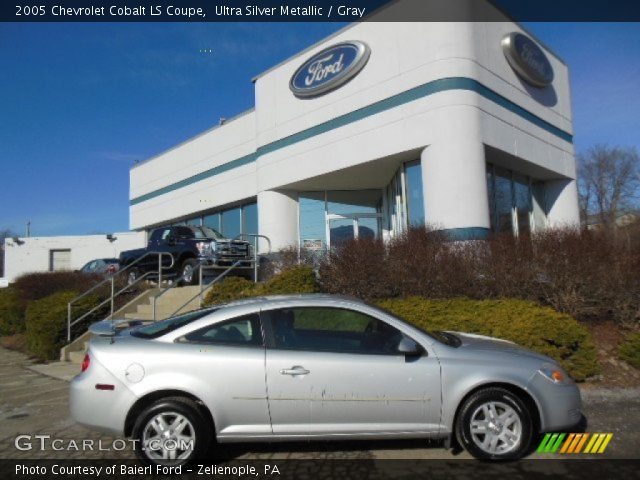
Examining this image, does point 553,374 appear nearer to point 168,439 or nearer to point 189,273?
point 168,439

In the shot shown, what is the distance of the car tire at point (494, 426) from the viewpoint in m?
4.17

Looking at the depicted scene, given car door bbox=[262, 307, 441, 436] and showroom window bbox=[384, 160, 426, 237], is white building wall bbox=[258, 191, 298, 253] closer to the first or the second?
showroom window bbox=[384, 160, 426, 237]

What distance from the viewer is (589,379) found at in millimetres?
6609

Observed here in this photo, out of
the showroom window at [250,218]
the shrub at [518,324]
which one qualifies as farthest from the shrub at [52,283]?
the shrub at [518,324]

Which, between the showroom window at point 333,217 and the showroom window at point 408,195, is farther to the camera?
the showroom window at point 333,217

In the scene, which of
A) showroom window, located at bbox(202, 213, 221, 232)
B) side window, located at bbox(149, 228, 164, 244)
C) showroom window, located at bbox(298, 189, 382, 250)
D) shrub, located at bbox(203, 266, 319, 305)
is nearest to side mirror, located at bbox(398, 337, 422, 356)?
shrub, located at bbox(203, 266, 319, 305)

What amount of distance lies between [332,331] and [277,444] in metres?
1.27

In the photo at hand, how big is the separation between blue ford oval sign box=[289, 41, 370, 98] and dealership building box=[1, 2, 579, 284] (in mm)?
41

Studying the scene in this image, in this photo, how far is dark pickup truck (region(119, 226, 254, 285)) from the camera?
43.0ft

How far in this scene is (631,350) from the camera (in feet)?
22.7

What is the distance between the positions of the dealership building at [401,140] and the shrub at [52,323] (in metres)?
5.71

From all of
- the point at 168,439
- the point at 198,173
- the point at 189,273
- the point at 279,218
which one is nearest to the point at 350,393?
the point at 168,439

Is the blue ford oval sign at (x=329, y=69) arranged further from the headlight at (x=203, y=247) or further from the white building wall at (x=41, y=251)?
the white building wall at (x=41, y=251)

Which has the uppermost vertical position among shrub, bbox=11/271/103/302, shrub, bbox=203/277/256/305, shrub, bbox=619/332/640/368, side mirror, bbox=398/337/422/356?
shrub, bbox=11/271/103/302
